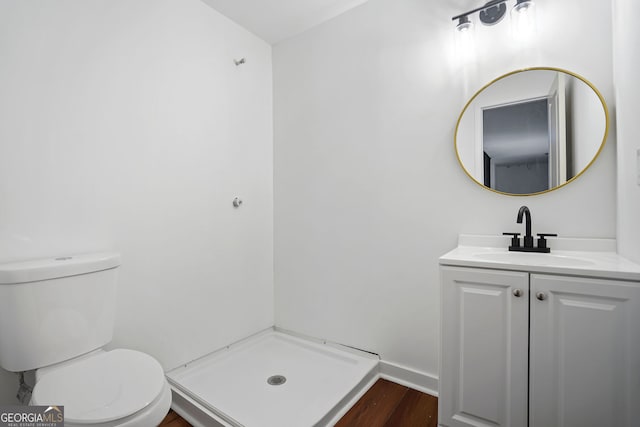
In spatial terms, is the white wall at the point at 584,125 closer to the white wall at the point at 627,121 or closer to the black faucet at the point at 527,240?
the white wall at the point at 627,121

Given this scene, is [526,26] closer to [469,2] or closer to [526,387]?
[469,2]

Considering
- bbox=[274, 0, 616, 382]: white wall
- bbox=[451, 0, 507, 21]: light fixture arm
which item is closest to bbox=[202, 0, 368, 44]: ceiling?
bbox=[274, 0, 616, 382]: white wall

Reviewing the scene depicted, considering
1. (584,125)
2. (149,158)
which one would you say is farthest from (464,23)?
(149,158)

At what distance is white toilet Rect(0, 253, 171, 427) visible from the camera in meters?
1.01

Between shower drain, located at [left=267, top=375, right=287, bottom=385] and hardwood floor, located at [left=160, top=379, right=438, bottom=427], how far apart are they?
0.41 meters

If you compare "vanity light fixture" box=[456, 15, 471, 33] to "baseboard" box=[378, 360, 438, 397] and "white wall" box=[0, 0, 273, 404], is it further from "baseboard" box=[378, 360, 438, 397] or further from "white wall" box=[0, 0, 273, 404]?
"baseboard" box=[378, 360, 438, 397]

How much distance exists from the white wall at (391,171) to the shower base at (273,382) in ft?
0.59

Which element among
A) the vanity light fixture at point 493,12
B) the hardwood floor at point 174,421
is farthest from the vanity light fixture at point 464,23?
the hardwood floor at point 174,421

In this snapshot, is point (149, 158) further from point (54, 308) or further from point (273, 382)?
point (273, 382)

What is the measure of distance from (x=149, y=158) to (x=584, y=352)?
6.86 feet

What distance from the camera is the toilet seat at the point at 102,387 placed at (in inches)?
38.1

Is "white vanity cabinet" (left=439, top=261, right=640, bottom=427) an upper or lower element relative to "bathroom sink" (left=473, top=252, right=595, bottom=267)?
lower

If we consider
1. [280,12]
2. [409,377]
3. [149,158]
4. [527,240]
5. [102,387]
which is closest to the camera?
[102,387]

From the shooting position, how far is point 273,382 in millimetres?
1806
